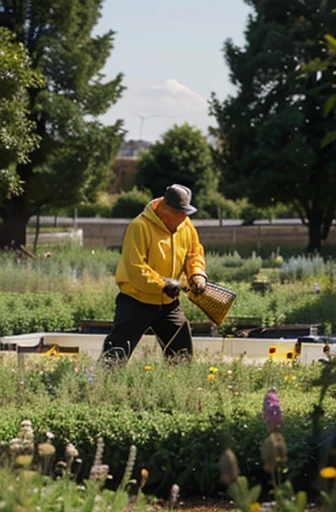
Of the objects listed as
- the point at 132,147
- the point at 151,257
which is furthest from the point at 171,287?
the point at 132,147

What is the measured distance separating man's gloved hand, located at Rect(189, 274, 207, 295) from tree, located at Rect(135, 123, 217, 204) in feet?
114

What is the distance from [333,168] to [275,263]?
439 cm

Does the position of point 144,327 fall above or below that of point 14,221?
below

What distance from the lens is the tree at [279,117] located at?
24828 millimetres

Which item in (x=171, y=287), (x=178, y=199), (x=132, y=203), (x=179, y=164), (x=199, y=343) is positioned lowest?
(x=199, y=343)

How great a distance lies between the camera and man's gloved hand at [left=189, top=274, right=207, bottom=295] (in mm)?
8297

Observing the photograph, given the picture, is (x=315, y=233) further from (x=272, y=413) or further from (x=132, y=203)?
(x=272, y=413)

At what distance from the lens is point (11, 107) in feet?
53.6

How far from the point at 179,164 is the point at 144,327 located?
118 feet

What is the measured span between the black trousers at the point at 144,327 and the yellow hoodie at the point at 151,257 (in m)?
0.08

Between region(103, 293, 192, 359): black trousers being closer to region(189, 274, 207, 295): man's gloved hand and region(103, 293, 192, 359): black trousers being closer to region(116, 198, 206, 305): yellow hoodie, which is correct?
region(116, 198, 206, 305): yellow hoodie

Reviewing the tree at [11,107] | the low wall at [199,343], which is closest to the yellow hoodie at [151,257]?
the low wall at [199,343]

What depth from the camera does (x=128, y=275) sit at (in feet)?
26.8

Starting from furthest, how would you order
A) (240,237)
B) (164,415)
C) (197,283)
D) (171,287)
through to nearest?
(240,237) < (197,283) < (171,287) < (164,415)
